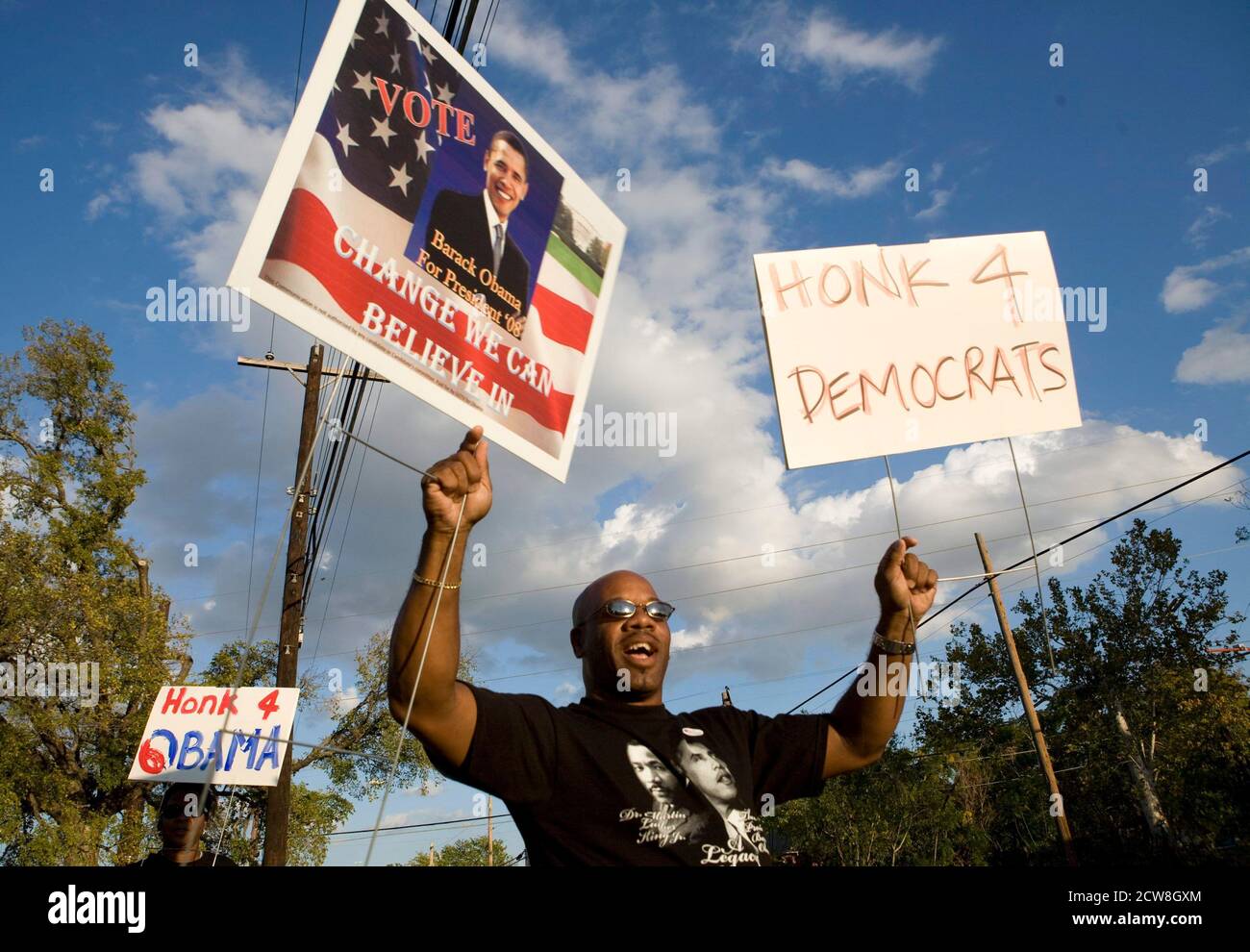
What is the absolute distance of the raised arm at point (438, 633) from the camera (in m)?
1.93

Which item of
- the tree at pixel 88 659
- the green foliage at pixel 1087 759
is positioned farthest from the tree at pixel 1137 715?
the tree at pixel 88 659

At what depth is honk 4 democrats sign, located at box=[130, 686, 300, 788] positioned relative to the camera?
27.5 feet

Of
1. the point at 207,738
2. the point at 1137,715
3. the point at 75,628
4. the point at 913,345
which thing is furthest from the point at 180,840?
the point at 1137,715

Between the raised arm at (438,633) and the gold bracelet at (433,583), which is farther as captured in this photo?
the gold bracelet at (433,583)

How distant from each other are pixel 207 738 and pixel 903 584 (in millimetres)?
8293

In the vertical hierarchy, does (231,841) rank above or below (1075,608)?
below

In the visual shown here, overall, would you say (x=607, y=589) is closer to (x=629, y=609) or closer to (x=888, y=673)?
(x=629, y=609)

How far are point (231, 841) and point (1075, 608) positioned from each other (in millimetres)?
28807

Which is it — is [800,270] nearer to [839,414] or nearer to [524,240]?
[839,414]

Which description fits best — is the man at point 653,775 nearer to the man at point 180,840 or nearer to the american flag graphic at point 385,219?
the american flag graphic at point 385,219

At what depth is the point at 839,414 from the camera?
3744mm

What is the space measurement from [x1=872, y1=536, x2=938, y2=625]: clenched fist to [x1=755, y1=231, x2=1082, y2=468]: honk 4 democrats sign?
75 cm

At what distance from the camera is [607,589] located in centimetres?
266
